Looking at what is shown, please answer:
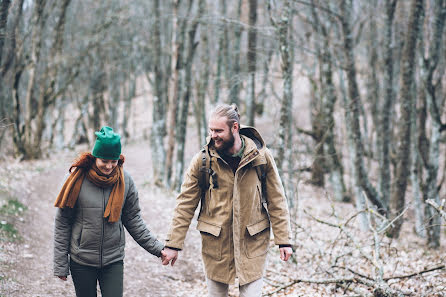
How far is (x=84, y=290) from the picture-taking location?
→ 3754 millimetres

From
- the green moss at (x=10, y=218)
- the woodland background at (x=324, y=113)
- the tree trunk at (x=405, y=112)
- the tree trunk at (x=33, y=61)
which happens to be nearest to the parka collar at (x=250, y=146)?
the woodland background at (x=324, y=113)

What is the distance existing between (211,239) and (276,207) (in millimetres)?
713

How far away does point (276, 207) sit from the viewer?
4148 millimetres

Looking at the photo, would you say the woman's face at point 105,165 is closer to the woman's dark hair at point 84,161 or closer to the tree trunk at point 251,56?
the woman's dark hair at point 84,161

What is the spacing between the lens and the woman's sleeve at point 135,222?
402 cm

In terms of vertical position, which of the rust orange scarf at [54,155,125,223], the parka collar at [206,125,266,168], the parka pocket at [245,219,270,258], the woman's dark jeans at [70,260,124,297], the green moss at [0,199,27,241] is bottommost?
the green moss at [0,199,27,241]

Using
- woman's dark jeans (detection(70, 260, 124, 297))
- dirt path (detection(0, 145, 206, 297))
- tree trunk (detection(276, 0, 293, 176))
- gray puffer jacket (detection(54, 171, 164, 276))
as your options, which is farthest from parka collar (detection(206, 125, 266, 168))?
tree trunk (detection(276, 0, 293, 176))

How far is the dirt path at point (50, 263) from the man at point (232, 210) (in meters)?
2.93

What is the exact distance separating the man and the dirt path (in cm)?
293

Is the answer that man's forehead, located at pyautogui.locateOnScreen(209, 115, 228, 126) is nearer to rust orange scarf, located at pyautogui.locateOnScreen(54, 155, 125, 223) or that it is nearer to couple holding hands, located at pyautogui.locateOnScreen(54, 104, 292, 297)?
couple holding hands, located at pyautogui.locateOnScreen(54, 104, 292, 297)

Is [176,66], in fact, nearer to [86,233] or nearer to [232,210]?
[232,210]

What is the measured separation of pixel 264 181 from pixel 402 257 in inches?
239

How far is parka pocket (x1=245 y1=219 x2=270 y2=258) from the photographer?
156 inches

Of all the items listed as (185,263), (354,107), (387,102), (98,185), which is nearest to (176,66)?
(354,107)
